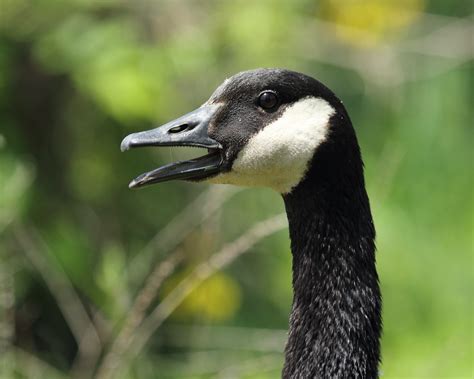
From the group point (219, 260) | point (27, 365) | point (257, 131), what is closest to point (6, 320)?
point (27, 365)

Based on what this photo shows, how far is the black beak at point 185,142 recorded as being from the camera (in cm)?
242

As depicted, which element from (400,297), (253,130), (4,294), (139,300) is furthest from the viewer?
(400,297)

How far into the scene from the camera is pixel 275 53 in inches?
172

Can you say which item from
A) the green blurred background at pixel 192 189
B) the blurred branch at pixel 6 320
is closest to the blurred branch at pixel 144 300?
the green blurred background at pixel 192 189

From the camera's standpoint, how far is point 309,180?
2498mm

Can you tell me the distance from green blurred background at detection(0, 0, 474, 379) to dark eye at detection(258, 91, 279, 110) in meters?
0.67

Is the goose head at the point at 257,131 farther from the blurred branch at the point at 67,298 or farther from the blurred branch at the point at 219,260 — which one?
the blurred branch at the point at 67,298

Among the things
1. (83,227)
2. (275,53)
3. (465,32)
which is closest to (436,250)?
(465,32)

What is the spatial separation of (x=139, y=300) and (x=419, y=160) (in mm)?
2926

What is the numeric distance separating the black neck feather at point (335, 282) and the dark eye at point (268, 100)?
0.22 metres

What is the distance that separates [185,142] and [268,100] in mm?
258

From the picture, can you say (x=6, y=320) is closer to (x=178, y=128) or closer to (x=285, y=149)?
(x=178, y=128)

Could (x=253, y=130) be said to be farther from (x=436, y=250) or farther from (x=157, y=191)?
(x=436, y=250)

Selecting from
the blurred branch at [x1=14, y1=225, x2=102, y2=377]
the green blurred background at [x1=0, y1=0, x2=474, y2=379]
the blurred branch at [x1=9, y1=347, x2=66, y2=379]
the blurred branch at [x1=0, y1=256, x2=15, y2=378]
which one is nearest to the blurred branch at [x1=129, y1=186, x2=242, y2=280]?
the green blurred background at [x1=0, y1=0, x2=474, y2=379]
